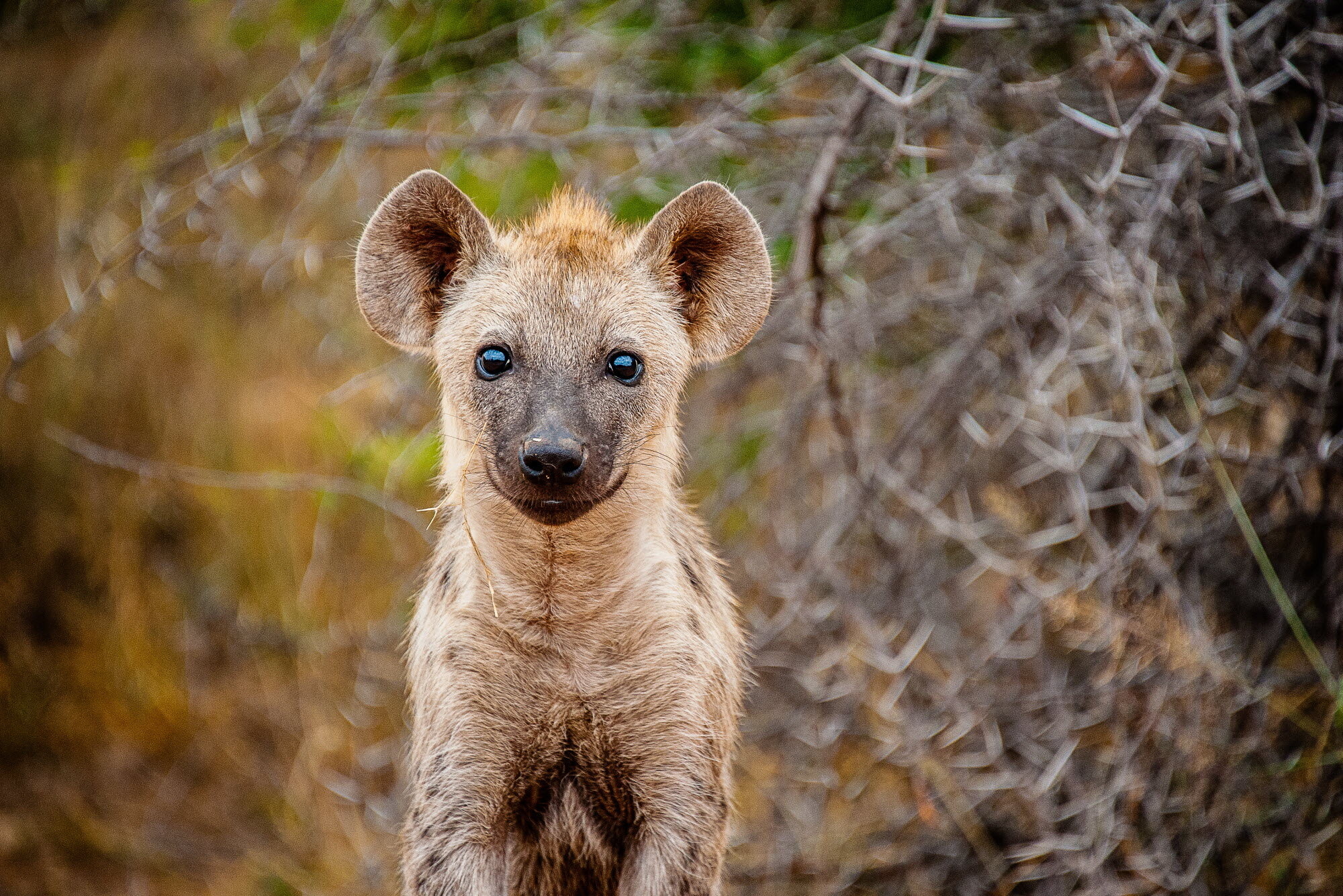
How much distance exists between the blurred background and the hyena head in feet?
1.36

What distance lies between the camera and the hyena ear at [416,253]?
2.66 metres

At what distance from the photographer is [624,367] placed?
8.72 feet

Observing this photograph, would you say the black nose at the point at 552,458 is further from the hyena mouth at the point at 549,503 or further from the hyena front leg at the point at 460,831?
the hyena front leg at the point at 460,831

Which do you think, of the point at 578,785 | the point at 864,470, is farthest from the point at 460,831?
the point at 864,470

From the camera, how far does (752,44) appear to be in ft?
13.9

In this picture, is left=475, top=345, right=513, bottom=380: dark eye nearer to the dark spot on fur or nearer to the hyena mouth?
the hyena mouth

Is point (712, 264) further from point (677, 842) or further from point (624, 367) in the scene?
point (677, 842)

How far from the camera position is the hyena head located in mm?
2500

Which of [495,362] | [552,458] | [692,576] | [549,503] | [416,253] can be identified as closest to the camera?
[552,458]

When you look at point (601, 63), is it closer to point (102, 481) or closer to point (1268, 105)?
point (1268, 105)

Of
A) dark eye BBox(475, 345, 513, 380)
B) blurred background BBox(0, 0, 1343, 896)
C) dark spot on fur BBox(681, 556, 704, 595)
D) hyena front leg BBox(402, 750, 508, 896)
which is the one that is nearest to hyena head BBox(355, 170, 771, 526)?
dark eye BBox(475, 345, 513, 380)

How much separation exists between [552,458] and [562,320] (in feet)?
1.37

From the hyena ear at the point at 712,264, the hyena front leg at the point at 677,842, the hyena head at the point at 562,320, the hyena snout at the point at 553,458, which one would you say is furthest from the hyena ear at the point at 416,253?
the hyena front leg at the point at 677,842

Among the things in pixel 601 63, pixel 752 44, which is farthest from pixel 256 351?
pixel 752 44
